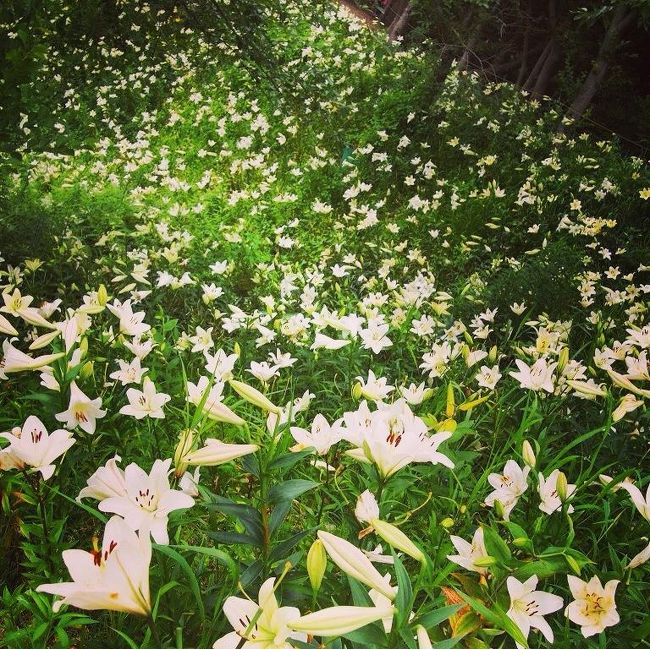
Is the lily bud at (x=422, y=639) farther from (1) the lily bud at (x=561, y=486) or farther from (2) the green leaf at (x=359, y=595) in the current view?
(1) the lily bud at (x=561, y=486)

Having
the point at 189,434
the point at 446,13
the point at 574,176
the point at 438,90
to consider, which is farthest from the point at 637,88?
the point at 189,434

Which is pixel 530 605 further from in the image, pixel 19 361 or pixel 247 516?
pixel 19 361

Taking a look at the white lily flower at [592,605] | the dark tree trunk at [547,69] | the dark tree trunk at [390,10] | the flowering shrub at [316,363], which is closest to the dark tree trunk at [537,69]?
the dark tree trunk at [547,69]

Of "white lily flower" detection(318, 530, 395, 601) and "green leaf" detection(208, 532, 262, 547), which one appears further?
"green leaf" detection(208, 532, 262, 547)

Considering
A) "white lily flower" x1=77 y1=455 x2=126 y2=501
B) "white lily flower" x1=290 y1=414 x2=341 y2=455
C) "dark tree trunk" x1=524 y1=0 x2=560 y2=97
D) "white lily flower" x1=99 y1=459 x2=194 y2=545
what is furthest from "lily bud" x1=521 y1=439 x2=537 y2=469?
"dark tree trunk" x1=524 y1=0 x2=560 y2=97

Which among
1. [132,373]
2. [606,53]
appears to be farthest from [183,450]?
[606,53]

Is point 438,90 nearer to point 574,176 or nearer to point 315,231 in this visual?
point 574,176

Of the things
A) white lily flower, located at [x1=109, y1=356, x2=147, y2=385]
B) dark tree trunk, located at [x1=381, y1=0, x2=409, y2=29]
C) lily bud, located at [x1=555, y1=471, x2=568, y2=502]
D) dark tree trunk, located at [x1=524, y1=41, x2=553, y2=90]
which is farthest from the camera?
dark tree trunk, located at [x1=381, y1=0, x2=409, y2=29]

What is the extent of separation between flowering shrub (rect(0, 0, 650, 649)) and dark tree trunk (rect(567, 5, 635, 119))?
65 centimetres

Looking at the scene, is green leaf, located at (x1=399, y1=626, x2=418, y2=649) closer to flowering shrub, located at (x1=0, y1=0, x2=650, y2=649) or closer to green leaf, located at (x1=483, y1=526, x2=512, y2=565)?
flowering shrub, located at (x1=0, y1=0, x2=650, y2=649)

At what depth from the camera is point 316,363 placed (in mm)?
2672

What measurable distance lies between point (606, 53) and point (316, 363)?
6.59 meters

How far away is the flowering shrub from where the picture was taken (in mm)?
923

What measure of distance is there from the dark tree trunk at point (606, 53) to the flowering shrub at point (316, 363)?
65cm
